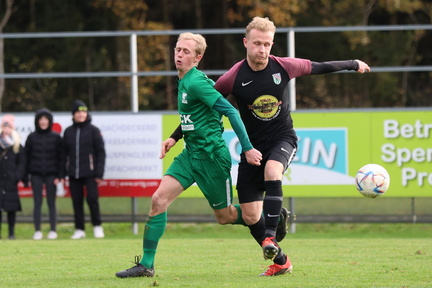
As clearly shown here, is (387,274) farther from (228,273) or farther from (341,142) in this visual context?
(341,142)

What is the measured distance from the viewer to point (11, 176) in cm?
1548

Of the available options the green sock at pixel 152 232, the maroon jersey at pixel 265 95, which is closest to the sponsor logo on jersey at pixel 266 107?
the maroon jersey at pixel 265 95

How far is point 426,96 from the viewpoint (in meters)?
30.2

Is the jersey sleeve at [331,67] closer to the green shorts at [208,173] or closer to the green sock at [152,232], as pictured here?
the green shorts at [208,173]

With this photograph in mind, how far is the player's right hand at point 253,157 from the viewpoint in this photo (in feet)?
26.5

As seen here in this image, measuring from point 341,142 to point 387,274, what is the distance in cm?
705

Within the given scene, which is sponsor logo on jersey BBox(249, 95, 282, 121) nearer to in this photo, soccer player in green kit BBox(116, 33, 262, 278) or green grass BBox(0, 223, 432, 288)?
soccer player in green kit BBox(116, 33, 262, 278)

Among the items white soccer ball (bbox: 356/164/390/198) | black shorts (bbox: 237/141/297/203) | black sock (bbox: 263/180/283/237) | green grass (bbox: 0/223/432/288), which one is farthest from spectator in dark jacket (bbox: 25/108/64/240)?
black sock (bbox: 263/180/283/237)

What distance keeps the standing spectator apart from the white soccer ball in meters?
7.31

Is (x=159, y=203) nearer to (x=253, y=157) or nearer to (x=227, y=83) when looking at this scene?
(x=253, y=157)

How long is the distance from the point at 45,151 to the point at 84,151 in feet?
2.13

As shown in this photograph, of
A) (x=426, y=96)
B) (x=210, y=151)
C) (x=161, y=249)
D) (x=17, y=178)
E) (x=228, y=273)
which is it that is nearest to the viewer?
(x=210, y=151)

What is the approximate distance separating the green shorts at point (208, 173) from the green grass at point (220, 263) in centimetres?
81

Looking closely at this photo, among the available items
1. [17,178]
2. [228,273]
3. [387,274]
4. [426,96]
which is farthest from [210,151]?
[426,96]
